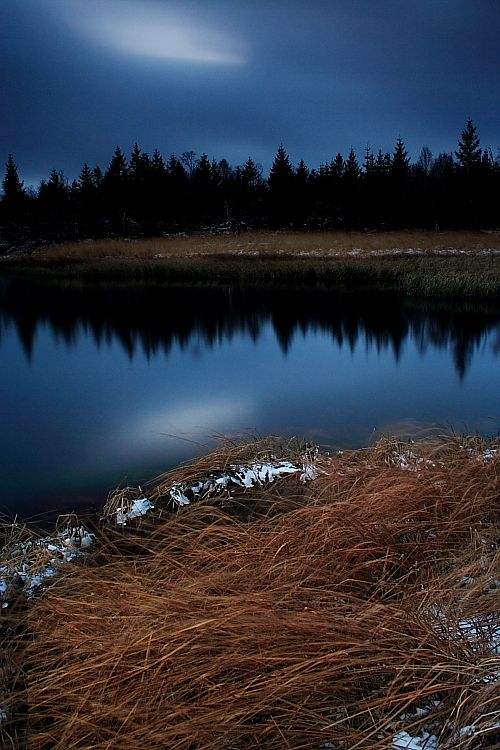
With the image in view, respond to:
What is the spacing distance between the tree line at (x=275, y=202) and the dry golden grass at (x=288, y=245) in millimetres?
5319

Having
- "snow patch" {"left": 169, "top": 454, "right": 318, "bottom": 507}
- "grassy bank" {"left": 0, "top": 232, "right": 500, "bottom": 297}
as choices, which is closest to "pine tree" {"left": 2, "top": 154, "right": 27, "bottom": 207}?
"grassy bank" {"left": 0, "top": 232, "right": 500, "bottom": 297}

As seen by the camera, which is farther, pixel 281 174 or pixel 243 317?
pixel 281 174

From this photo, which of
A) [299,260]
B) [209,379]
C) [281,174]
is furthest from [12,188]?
[209,379]

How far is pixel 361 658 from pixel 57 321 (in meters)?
17.1

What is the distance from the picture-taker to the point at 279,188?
5106cm

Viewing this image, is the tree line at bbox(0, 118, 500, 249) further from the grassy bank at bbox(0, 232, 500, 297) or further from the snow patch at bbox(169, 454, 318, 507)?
the snow patch at bbox(169, 454, 318, 507)

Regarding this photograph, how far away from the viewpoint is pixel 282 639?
2.47m

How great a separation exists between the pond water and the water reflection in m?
0.06

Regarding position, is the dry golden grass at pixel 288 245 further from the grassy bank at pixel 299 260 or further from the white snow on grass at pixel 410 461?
the white snow on grass at pixel 410 461

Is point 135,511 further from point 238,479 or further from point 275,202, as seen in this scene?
point 275,202

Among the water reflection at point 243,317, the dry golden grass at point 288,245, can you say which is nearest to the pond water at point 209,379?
the water reflection at point 243,317

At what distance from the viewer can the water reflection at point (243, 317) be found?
1461 cm

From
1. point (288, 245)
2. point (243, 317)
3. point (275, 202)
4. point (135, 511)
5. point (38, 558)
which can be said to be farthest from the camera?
point (275, 202)

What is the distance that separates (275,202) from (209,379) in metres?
41.5
